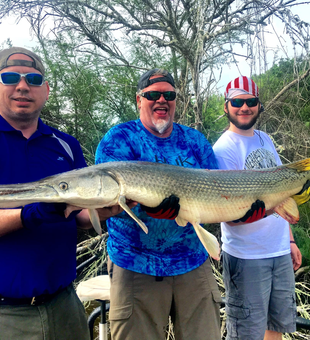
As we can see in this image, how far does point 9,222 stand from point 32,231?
211 mm

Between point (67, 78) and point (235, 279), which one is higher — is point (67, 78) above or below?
above

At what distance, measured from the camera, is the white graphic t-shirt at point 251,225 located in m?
2.83

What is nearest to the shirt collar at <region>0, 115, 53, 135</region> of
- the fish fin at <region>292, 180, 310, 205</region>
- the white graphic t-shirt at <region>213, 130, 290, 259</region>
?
the white graphic t-shirt at <region>213, 130, 290, 259</region>

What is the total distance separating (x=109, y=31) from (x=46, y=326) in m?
7.40

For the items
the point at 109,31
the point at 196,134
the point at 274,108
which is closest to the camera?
the point at 196,134

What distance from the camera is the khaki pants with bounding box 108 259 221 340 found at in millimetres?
2332

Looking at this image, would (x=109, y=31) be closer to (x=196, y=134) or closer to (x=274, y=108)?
(x=274, y=108)

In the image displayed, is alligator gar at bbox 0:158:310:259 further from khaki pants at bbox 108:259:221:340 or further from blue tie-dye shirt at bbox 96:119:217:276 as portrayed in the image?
khaki pants at bbox 108:259:221:340

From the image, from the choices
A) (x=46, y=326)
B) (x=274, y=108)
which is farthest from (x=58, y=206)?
(x=274, y=108)

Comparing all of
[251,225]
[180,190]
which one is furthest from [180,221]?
[251,225]

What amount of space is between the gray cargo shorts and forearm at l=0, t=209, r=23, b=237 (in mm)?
2103

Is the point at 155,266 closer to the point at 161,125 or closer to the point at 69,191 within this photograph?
the point at 69,191

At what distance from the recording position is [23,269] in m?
1.91

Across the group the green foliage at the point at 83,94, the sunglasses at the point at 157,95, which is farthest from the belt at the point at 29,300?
the green foliage at the point at 83,94
